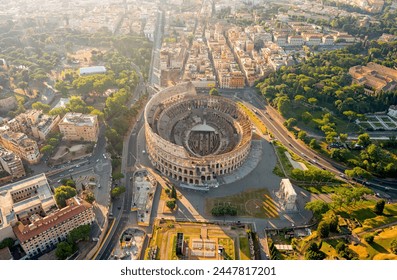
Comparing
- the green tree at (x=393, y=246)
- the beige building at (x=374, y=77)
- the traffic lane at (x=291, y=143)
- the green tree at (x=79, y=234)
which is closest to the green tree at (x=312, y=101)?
the traffic lane at (x=291, y=143)

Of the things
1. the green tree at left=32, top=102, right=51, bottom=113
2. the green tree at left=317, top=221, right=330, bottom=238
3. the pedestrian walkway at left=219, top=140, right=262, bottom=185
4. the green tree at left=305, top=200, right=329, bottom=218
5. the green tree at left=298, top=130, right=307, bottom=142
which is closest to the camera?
the green tree at left=317, top=221, right=330, bottom=238

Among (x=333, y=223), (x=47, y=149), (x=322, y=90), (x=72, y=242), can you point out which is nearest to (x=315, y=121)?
(x=322, y=90)

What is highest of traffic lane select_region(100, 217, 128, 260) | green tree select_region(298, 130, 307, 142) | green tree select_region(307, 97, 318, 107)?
green tree select_region(307, 97, 318, 107)

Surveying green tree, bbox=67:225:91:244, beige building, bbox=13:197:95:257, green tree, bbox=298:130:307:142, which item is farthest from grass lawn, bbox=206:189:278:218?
beige building, bbox=13:197:95:257

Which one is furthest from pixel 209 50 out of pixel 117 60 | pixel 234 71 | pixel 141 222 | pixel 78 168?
pixel 141 222

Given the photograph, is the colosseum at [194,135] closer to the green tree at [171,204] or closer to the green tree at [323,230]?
the green tree at [171,204]

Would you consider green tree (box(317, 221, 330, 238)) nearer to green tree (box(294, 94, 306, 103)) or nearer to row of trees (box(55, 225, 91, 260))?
row of trees (box(55, 225, 91, 260))

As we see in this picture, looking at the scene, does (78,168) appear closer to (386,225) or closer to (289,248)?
(289,248)
